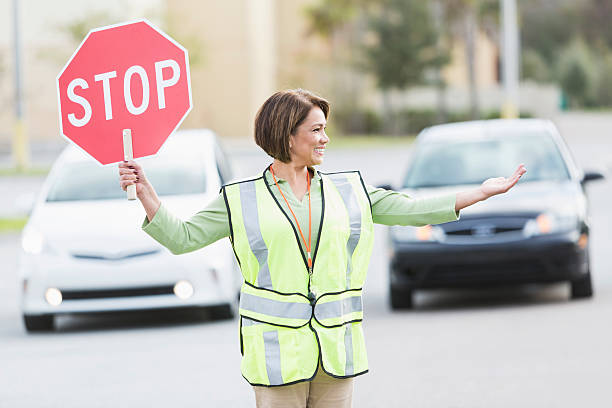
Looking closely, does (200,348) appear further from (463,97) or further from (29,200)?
(463,97)

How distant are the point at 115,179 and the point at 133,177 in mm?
7521

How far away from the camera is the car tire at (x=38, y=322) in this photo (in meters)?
10.6

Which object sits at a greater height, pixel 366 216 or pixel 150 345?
pixel 366 216

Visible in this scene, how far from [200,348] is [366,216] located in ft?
18.0

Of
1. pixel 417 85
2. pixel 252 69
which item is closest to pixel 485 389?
pixel 252 69

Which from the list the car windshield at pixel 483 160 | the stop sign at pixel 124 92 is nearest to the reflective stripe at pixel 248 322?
the stop sign at pixel 124 92

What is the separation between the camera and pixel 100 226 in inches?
417

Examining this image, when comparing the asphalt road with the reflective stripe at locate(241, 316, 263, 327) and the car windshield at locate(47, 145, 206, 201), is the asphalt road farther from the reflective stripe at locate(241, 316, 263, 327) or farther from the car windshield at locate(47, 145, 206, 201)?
the reflective stripe at locate(241, 316, 263, 327)

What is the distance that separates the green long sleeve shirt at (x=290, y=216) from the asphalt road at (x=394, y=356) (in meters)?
3.04

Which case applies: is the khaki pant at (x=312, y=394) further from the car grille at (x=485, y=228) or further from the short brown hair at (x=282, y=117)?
the car grille at (x=485, y=228)

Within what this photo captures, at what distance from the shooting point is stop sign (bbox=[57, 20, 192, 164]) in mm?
4660

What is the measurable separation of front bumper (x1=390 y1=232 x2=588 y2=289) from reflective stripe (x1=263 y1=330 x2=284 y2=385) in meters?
6.94

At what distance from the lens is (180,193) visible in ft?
37.2

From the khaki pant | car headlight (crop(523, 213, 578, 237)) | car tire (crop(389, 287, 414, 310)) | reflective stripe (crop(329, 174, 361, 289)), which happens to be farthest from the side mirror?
the khaki pant
